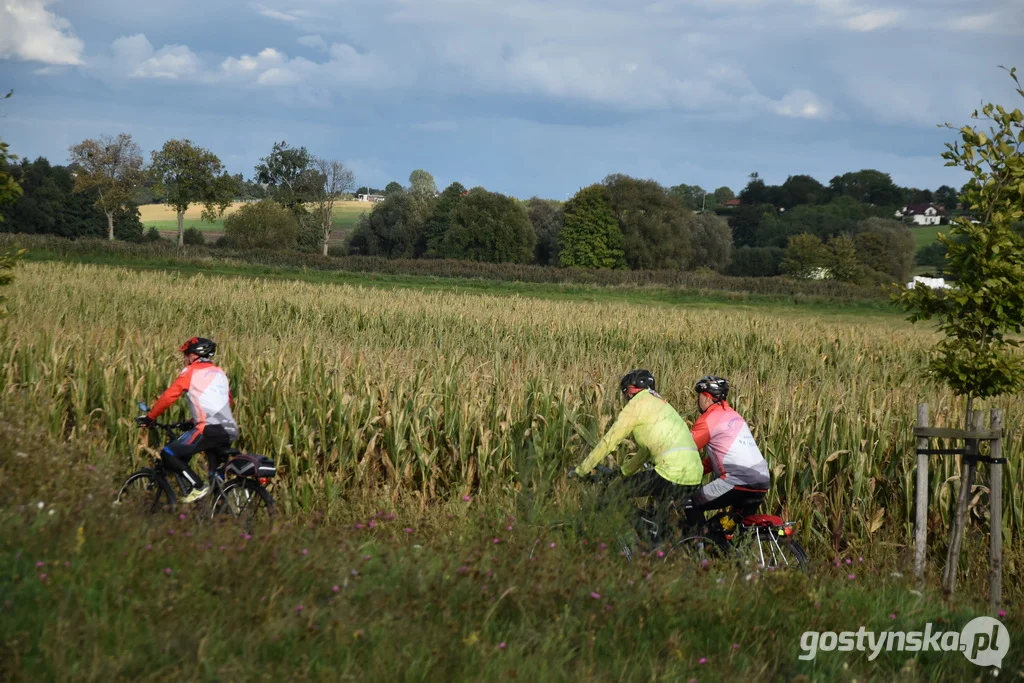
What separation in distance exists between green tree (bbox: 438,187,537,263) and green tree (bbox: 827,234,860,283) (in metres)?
36.6

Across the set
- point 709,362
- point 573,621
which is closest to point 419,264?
point 709,362

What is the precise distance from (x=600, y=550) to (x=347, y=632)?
220cm

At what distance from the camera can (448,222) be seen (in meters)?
100

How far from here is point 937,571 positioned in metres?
8.13

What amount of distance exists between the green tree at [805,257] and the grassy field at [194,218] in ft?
215

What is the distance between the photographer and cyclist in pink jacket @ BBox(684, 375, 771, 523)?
267 inches

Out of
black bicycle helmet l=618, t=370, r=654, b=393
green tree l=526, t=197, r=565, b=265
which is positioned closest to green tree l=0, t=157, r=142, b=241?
green tree l=526, t=197, r=565, b=265

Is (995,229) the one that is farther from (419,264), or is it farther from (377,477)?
(419,264)

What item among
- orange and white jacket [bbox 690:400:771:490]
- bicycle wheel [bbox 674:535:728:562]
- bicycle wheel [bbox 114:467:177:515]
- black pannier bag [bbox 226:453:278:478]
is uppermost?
orange and white jacket [bbox 690:400:771:490]

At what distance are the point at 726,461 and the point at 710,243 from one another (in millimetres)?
107177

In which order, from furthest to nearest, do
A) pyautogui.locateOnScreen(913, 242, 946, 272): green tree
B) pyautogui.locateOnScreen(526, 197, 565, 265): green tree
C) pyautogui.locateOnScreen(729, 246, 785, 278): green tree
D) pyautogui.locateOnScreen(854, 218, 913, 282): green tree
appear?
pyautogui.locateOnScreen(913, 242, 946, 272): green tree, pyautogui.locateOnScreen(729, 246, 785, 278): green tree, pyautogui.locateOnScreen(854, 218, 913, 282): green tree, pyautogui.locateOnScreen(526, 197, 565, 265): green tree

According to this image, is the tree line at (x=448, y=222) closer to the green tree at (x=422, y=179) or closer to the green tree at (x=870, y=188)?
the green tree at (x=422, y=179)

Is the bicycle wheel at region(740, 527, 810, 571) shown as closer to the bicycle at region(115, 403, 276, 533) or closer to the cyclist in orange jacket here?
the bicycle at region(115, 403, 276, 533)

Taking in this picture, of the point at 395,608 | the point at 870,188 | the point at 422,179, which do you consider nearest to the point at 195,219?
the point at 422,179
